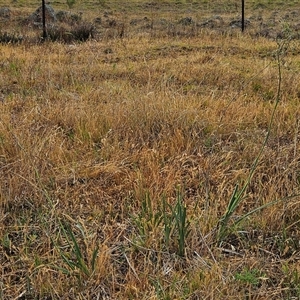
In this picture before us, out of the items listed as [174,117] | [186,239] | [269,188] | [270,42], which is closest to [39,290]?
[186,239]

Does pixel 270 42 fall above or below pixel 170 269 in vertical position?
above

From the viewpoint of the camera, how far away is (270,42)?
898 cm

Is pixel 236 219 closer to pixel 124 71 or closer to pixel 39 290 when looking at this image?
pixel 39 290

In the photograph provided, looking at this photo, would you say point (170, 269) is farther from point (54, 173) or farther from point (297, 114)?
point (297, 114)

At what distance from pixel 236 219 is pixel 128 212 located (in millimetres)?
574

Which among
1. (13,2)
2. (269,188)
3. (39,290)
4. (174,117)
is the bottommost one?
(39,290)

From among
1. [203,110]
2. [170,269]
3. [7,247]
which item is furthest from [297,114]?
[7,247]

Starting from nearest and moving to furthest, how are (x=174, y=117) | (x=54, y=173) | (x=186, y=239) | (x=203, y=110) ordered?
(x=186, y=239), (x=54, y=173), (x=174, y=117), (x=203, y=110)

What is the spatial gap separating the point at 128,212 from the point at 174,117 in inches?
50.2

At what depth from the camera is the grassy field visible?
1.78 m

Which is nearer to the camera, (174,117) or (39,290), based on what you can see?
(39,290)

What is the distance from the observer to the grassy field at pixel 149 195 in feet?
5.85

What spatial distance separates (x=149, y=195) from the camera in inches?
87.0

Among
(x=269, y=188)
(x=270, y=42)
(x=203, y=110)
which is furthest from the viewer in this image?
(x=270, y=42)
